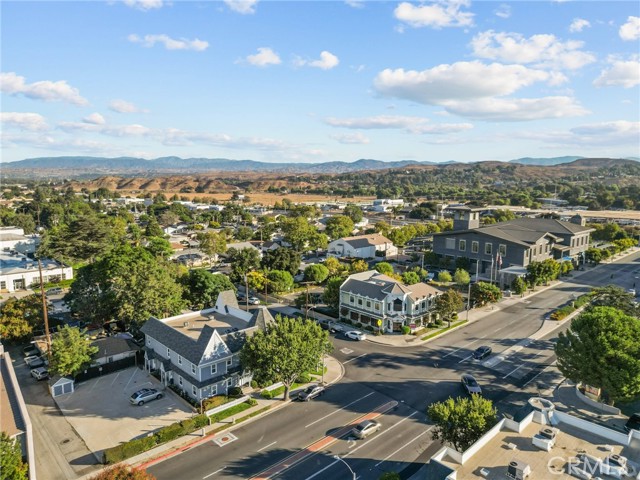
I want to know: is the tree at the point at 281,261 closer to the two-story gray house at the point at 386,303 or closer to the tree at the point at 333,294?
the tree at the point at 333,294

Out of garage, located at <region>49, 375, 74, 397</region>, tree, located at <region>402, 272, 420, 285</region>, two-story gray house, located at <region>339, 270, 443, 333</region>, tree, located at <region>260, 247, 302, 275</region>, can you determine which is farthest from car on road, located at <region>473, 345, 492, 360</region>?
garage, located at <region>49, 375, 74, 397</region>

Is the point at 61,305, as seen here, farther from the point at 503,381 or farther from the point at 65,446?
the point at 503,381

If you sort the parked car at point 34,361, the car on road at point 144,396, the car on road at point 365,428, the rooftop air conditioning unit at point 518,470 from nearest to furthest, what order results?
the rooftop air conditioning unit at point 518,470 < the car on road at point 365,428 < the car on road at point 144,396 < the parked car at point 34,361

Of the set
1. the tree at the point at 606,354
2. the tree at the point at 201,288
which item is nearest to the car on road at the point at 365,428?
the tree at the point at 606,354

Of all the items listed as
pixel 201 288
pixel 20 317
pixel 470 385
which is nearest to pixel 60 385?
pixel 20 317

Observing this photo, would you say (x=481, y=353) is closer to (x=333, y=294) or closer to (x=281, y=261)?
(x=333, y=294)
